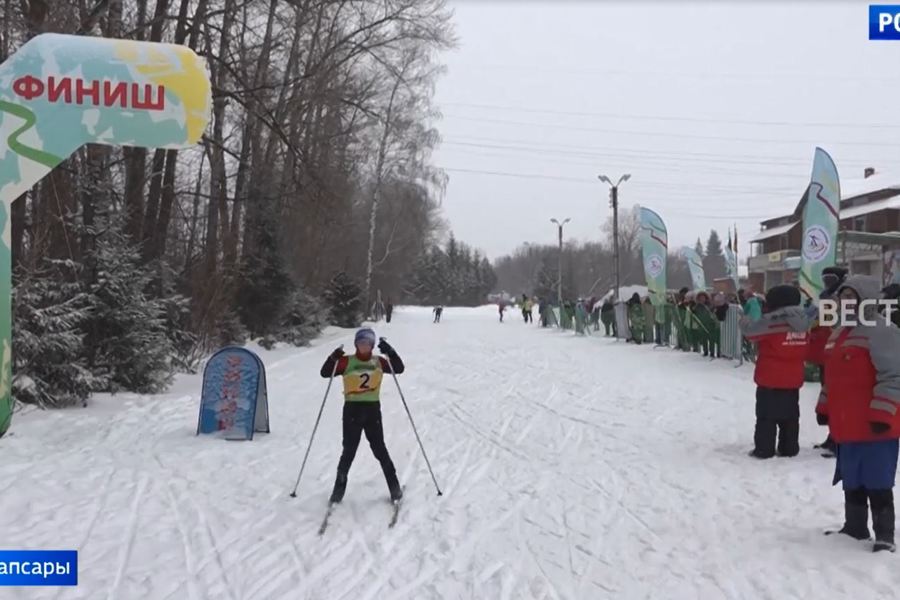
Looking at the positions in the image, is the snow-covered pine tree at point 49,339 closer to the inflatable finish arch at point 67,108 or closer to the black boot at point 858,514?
the inflatable finish arch at point 67,108

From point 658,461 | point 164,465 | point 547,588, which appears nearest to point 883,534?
point 547,588

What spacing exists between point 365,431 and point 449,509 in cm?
103

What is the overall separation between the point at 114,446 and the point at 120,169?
36.1 feet

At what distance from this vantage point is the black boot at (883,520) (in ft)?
16.5

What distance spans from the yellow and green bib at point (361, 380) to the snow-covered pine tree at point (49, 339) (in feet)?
17.9

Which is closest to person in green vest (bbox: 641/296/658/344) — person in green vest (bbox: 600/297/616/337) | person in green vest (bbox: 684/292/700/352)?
person in green vest (bbox: 684/292/700/352)

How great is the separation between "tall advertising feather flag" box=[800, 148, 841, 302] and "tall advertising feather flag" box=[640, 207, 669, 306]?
8.23 metres

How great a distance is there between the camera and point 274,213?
23.0 metres

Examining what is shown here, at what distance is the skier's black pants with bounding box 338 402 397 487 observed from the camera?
656cm

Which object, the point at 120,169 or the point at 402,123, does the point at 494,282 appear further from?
Answer: the point at 120,169

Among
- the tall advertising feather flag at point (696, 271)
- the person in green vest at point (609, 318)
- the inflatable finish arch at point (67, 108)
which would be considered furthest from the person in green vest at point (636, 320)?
the inflatable finish arch at point (67, 108)

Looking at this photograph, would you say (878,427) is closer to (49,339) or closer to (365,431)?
(365,431)

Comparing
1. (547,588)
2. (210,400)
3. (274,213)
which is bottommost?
(547,588)

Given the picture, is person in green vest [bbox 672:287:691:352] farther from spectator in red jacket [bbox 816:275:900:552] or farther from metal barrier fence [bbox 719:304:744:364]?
spectator in red jacket [bbox 816:275:900:552]
